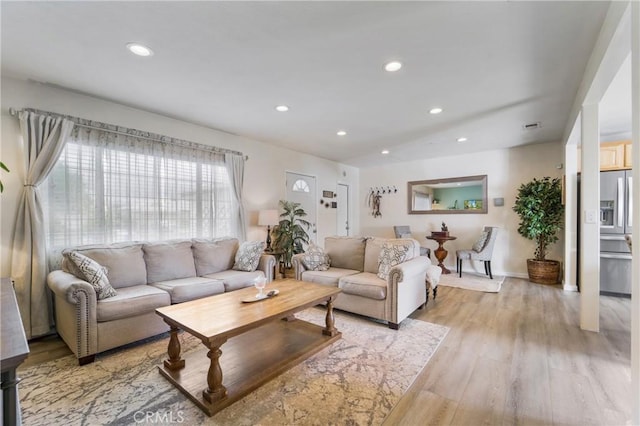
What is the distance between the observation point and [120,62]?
234cm

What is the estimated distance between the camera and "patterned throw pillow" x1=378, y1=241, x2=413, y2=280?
3.06m

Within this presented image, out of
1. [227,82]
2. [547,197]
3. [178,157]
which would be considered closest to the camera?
[227,82]

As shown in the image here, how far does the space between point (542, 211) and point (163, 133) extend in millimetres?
5960

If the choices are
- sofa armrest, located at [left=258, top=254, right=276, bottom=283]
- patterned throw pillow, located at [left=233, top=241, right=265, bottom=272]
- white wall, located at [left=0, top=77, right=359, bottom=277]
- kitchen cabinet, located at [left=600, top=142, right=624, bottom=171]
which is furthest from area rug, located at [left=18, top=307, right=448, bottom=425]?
kitchen cabinet, located at [left=600, top=142, right=624, bottom=171]

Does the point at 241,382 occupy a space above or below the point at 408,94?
below

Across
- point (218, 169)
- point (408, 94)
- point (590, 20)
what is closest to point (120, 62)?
point (218, 169)

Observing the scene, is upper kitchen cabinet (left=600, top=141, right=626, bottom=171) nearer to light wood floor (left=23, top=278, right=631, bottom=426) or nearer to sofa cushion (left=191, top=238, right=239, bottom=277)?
light wood floor (left=23, top=278, right=631, bottom=426)

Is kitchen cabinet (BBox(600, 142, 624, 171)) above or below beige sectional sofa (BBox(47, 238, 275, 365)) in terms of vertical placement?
above

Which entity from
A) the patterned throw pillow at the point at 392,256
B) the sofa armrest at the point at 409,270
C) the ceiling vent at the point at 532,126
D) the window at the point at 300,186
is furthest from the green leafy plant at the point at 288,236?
the ceiling vent at the point at 532,126

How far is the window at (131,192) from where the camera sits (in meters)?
2.88

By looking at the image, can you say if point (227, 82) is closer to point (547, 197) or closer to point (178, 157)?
point (178, 157)

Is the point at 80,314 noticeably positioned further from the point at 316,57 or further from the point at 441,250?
the point at 441,250

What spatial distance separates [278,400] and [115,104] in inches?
141

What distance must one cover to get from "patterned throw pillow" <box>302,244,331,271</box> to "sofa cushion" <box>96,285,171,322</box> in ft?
5.34
